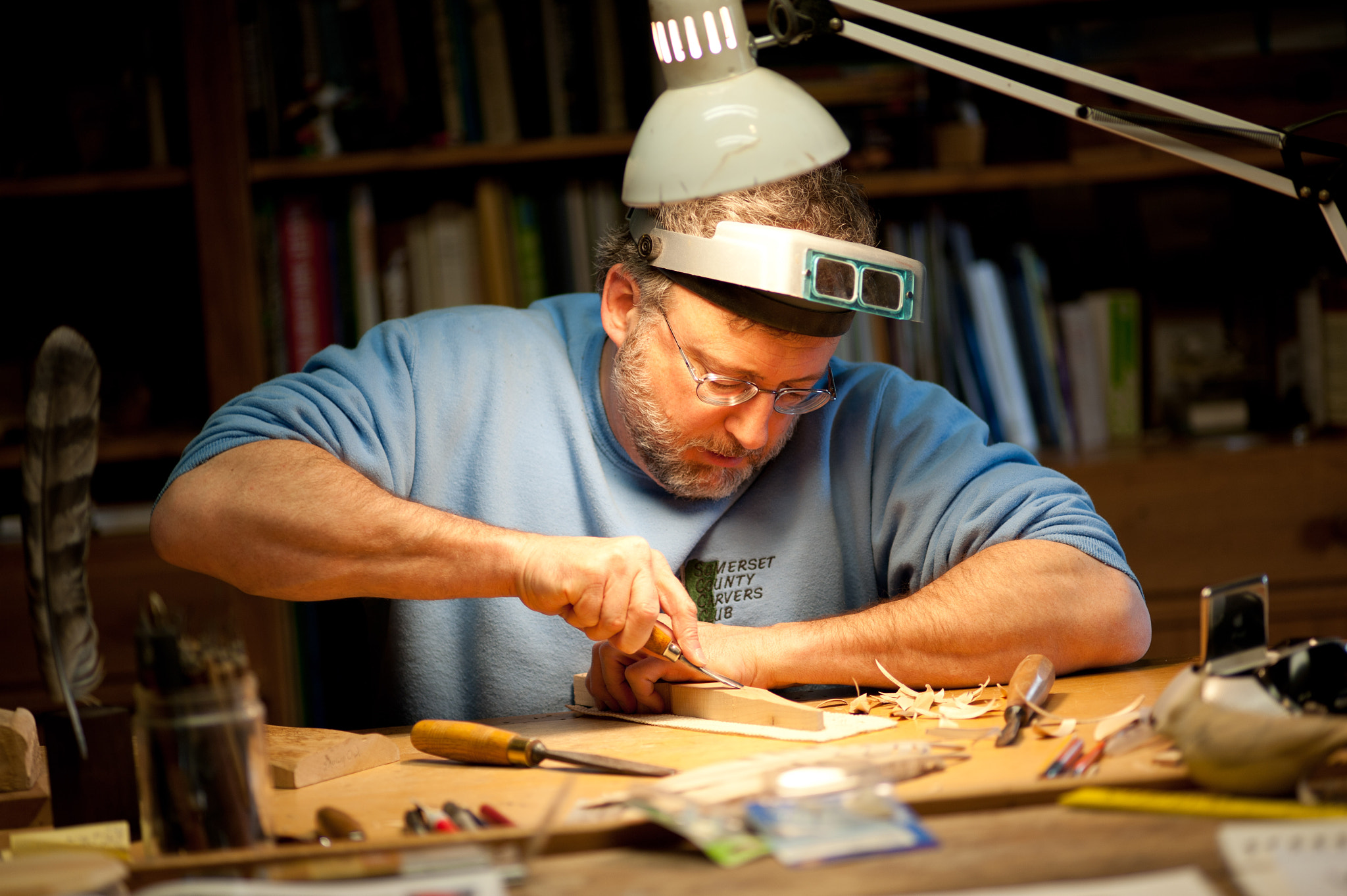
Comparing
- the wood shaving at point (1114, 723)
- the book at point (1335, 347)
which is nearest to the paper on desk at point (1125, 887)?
the wood shaving at point (1114, 723)

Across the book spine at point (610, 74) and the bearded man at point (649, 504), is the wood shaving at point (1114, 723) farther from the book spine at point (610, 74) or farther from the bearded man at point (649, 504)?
the book spine at point (610, 74)

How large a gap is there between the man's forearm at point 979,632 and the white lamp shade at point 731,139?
0.55m

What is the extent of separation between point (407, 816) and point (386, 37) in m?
1.83

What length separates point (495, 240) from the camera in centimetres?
239

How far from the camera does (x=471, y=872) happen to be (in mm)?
774

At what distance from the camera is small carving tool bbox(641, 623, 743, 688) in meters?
1.25

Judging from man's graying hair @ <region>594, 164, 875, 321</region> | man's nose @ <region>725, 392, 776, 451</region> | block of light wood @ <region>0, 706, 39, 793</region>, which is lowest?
block of light wood @ <region>0, 706, 39, 793</region>

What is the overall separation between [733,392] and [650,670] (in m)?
0.40

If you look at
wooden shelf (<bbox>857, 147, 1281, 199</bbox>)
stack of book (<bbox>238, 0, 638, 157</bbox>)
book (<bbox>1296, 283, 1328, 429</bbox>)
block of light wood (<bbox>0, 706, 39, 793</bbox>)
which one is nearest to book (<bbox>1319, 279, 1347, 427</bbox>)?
book (<bbox>1296, 283, 1328, 429</bbox>)

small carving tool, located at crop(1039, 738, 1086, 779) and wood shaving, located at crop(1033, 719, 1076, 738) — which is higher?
small carving tool, located at crop(1039, 738, 1086, 779)

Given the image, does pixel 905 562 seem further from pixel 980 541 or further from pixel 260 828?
pixel 260 828

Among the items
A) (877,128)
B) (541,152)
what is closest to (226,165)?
(541,152)

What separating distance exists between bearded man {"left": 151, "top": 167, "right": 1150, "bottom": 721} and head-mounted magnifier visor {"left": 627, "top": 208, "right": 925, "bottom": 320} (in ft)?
0.16

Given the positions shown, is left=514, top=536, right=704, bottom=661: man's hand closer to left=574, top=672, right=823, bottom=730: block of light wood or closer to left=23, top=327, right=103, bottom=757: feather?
left=574, top=672, right=823, bottom=730: block of light wood
